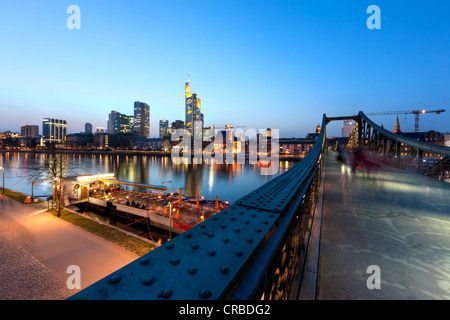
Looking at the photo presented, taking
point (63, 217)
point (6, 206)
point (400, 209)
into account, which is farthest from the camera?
point (6, 206)

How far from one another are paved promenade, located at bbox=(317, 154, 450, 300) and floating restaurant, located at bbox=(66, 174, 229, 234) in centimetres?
1372

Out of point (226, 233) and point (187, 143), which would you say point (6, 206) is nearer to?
point (226, 233)

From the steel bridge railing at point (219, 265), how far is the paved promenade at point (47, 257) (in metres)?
9.79

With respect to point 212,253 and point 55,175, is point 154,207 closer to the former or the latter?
point 55,175

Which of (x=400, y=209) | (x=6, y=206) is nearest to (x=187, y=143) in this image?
(x=6, y=206)

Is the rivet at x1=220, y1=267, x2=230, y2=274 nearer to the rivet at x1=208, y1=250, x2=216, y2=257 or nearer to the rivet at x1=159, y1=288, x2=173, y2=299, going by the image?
the rivet at x1=208, y1=250, x2=216, y2=257

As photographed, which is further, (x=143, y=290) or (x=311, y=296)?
(x=311, y=296)

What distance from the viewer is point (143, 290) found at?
1.14m

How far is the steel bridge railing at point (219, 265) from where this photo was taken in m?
1.14

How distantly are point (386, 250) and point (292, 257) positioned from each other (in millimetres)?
2118

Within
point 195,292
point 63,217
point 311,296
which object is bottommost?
point 63,217

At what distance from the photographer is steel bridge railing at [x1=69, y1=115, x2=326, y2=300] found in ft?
3.76
